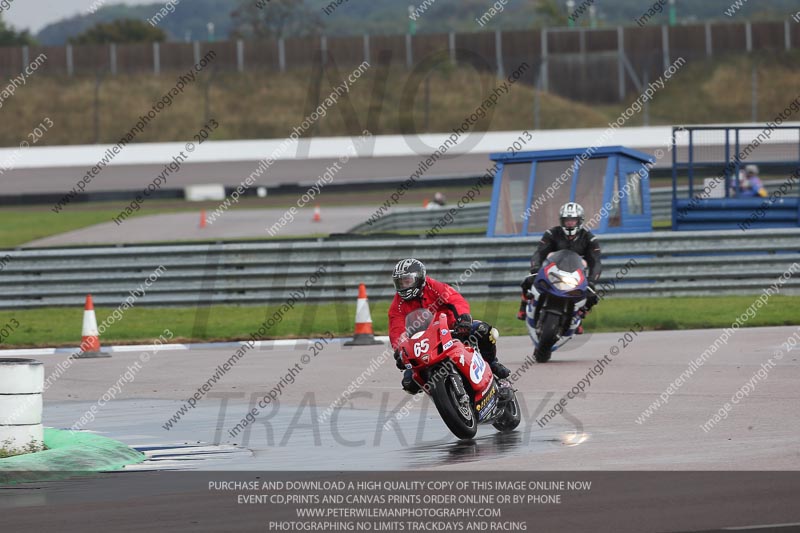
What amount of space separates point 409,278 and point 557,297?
4495 mm

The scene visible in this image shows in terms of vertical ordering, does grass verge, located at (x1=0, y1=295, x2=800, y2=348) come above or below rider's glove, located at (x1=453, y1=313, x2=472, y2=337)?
above

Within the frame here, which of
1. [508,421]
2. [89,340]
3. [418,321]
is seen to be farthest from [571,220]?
[89,340]

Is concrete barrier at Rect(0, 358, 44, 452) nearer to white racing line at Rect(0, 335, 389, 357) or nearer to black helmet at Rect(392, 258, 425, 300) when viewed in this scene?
black helmet at Rect(392, 258, 425, 300)

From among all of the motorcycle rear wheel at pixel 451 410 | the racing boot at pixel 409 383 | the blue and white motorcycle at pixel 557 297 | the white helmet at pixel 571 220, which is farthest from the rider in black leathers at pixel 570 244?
the motorcycle rear wheel at pixel 451 410

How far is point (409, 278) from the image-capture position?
10289 mm

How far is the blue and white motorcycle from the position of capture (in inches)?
570

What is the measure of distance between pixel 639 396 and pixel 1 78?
186ft

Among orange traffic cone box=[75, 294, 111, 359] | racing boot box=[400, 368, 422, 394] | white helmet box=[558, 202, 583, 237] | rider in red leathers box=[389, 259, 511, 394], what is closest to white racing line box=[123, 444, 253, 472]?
racing boot box=[400, 368, 422, 394]

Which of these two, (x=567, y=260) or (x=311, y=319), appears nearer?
(x=567, y=260)

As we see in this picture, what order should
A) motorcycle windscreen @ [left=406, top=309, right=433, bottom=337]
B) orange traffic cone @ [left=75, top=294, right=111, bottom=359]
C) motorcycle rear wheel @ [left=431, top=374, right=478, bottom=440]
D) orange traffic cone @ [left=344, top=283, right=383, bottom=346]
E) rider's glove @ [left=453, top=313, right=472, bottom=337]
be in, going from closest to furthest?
1. motorcycle rear wheel @ [left=431, top=374, right=478, bottom=440]
2. motorcycle windscreen @ [left=406, top=309, right=433, bottom=337]
3. rider's glove @ [left=453, top=313, right=472, bottom=337]
4. orange traffic cone @ [left=75, top=294, right=111, bottom=359]
5. orange traffic cone @ [left=344, top=283, right=383, bottom=346]

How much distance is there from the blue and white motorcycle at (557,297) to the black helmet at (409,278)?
172 inches

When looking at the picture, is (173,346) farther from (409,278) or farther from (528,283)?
(409,278)

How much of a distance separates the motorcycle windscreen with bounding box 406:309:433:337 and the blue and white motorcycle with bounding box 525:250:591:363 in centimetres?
465

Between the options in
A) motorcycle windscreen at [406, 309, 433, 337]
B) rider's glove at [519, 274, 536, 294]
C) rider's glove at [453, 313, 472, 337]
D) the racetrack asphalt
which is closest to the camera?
the racetrack asphalt
